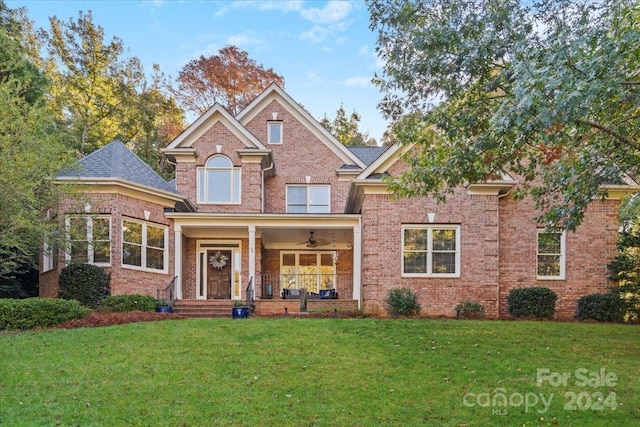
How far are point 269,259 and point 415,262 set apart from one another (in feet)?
24.0

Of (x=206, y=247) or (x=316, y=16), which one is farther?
(x=206, y=247)

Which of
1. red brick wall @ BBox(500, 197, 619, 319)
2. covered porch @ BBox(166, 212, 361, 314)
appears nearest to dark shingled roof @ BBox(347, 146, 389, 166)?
covered porch @ BBox(166, 212, 361, 314)

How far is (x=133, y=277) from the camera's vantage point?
50.3 ft

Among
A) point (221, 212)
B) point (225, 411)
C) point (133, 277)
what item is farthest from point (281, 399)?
point (221, 212)

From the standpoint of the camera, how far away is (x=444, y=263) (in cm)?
1528

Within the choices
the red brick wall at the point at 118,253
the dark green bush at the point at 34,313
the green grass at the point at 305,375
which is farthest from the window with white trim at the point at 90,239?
the green grass at the point at 305,375

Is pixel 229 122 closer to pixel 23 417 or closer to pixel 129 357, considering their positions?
pixel 129 357

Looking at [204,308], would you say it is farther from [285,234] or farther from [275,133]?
[275,133]

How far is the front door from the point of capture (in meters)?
18.9

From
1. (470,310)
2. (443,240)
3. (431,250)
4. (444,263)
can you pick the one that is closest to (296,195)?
(431,250)

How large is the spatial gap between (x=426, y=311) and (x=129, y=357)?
9.05m

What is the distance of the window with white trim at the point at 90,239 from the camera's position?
1398 cm

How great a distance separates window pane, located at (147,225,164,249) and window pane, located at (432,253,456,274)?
8.93m

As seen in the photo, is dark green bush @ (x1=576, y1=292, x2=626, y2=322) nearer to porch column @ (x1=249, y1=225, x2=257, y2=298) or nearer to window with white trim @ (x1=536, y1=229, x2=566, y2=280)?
window with white trim @ (x1=536, y1=229, x2=566, y2=280)
